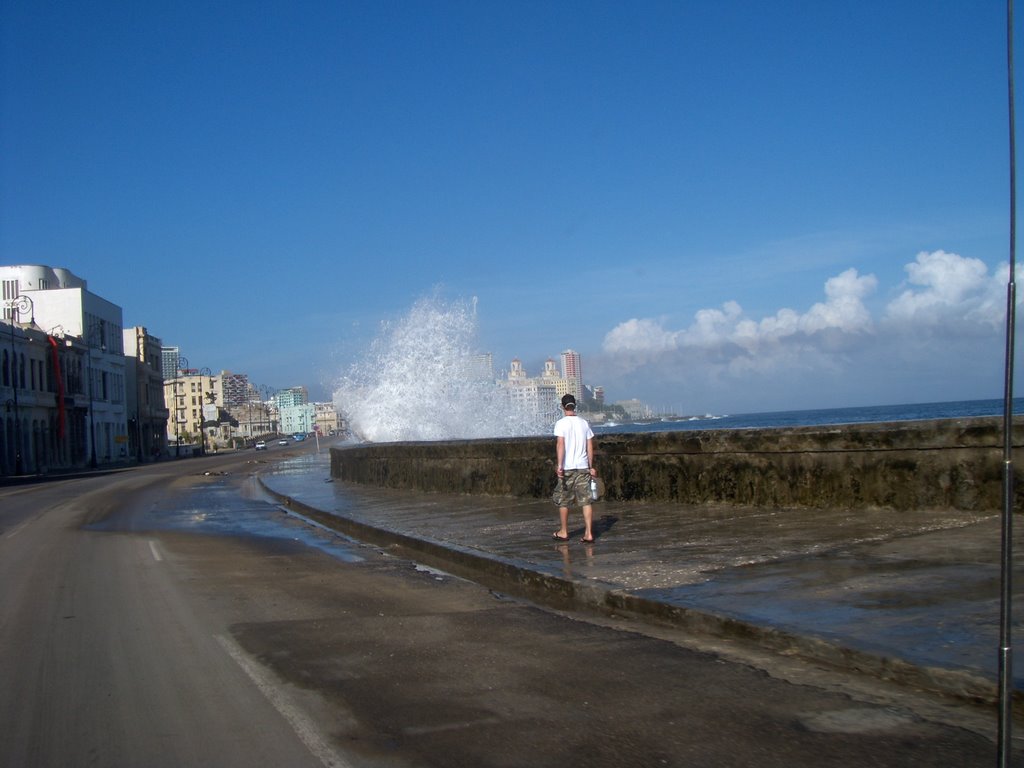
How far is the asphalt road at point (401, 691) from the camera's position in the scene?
4.62m

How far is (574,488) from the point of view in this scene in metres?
10.5

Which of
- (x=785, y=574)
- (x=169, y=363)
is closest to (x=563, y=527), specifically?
(x=785, y=574)

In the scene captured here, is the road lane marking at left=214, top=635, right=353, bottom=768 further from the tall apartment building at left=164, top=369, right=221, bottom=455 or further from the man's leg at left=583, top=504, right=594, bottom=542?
the tall apartment building at left=164, top=369, right=221, bottom=455

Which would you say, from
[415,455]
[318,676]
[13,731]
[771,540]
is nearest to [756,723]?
[318,676]

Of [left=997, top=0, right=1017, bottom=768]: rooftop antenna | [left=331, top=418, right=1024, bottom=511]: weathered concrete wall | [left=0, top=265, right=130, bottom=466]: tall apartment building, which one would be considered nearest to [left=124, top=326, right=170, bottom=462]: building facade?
[left=0, top=265, right=130, bottom=466]: tall apartment building

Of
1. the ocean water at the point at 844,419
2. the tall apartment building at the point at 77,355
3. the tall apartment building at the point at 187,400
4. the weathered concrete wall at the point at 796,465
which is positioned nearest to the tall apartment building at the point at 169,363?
the tall apartment building at the point at 187,400

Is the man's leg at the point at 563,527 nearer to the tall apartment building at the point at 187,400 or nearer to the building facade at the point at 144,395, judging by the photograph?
the building facade at the point at 144,395

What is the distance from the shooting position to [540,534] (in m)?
11.8

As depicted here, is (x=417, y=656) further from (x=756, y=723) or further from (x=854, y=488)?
(x=854, y=488)

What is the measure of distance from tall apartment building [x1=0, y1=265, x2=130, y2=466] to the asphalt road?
68.0 metres

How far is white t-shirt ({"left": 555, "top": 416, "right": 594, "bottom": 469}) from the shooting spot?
1061cm

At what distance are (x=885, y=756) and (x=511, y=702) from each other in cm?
203

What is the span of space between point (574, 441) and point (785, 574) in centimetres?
332

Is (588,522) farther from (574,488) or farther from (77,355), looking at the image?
(77,355)
